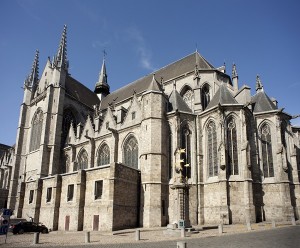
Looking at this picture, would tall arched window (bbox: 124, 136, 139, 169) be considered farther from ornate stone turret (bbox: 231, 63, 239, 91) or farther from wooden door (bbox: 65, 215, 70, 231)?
ornate stone turret (bbox: 231, 63, 239, 91)

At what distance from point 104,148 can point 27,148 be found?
541 inches

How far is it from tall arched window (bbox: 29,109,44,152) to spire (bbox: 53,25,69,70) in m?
7.26

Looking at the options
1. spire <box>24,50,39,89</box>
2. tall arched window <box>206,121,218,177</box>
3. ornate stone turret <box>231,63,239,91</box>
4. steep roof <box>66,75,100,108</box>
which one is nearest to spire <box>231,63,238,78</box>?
ornate stone turret <box>231,63,239,91</box>

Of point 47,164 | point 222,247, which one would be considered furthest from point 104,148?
Answer: point 222,247

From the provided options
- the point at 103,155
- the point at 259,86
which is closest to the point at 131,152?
the point at 103,155

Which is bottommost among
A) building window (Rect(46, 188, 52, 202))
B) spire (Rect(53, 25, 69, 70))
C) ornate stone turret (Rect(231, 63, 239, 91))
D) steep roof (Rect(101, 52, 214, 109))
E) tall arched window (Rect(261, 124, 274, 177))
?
building window (Rect(46, 188, 52, 202))

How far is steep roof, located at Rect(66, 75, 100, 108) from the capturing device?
37.9 metres

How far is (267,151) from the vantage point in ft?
72.0

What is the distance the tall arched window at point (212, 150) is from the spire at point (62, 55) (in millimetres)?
23928

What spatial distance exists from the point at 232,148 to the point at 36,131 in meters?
26.6

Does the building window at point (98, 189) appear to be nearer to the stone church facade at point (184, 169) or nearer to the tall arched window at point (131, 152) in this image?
the stone church facade at point (184, 169)

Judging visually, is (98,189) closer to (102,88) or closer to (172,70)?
(172,70)

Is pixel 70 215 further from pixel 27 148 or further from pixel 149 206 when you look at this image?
pixel 27 148

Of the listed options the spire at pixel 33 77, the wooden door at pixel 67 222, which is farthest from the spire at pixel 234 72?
the spire at pixel 33 77
